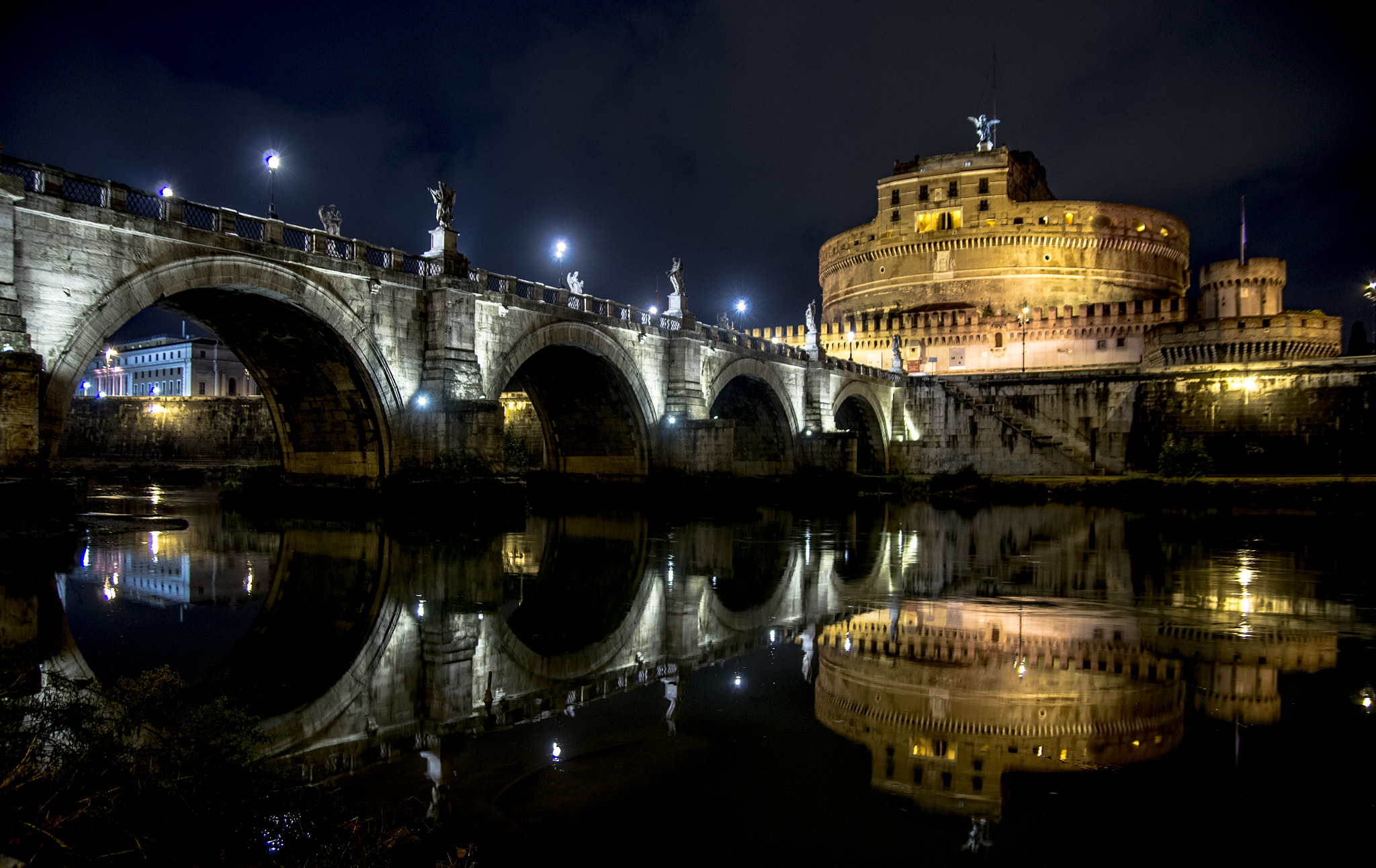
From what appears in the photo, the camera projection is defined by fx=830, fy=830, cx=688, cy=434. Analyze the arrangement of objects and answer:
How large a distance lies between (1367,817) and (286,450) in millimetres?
25183

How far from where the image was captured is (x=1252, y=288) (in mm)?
53594

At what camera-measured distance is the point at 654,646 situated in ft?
24.6

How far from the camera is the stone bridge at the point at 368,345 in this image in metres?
14.5

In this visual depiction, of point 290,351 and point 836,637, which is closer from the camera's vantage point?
point 836,637

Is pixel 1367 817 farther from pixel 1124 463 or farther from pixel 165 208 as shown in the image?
pixel 1124 463

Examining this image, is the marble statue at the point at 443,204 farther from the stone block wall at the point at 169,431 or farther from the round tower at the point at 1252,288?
the round tower at the point at 1252,288

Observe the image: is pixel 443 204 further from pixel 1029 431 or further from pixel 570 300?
pixel 1029 431

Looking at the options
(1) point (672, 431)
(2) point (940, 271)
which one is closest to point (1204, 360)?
(2) point (940, 271)

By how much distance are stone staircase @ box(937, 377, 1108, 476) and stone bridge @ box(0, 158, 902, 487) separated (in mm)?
11560

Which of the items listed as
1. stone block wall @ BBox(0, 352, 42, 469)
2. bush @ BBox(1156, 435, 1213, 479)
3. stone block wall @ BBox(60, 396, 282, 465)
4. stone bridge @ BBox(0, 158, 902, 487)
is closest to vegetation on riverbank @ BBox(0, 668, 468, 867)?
stone block wall @ BBox(0, 352, 42, 469)

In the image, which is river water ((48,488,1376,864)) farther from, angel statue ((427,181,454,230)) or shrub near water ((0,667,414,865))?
angel statue ((427,181,454,230))

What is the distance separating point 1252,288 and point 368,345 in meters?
55.8

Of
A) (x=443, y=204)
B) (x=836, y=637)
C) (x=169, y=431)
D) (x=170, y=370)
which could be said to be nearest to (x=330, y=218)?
(x=443, y=204)

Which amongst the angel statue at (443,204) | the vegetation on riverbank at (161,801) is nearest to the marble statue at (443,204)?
the angel statue at (443,204)
